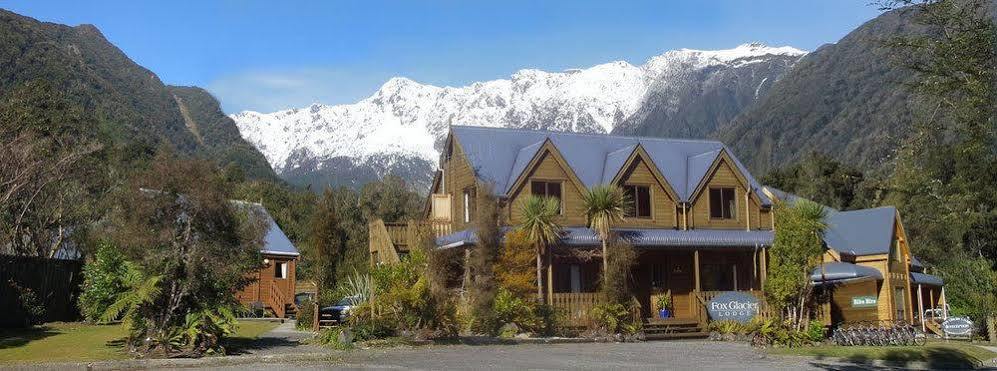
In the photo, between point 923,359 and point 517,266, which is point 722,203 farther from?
point 923,359

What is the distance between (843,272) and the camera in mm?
37125

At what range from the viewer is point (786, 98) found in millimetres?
181375

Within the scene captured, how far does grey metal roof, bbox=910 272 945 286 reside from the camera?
42000 mm

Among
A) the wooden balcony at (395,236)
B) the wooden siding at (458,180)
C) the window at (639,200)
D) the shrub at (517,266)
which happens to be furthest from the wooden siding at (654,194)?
the wooden balcony at (395,236)

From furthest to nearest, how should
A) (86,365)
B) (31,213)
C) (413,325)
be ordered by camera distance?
1. (31,213)
2. (413,325)
3. (86,365)

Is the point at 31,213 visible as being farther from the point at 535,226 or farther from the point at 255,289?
the point at 535,226

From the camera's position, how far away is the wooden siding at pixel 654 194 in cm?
3684

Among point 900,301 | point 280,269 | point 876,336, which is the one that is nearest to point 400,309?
point 876,336

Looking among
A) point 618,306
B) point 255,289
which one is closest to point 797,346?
point 618,306

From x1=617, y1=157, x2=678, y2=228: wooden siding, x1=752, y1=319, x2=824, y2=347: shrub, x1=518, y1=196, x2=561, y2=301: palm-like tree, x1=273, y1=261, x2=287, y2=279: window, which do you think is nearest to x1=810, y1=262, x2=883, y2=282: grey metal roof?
x1=617, y1=157, x2=678, y2=228: wooden siding

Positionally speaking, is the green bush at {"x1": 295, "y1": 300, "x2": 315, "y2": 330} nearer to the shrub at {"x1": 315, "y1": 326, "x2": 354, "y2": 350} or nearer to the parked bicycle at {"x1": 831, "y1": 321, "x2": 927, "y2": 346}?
the shrub at {"x1": 315, "y1": 326, "x2": 354, "y2": 350}

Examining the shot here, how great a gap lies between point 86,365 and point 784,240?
21439 millimetres

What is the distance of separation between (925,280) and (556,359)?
27.3 meters

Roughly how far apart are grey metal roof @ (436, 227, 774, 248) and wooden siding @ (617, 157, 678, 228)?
489mm
